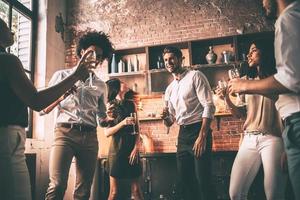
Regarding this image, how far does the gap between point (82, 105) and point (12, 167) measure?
4.96 ft

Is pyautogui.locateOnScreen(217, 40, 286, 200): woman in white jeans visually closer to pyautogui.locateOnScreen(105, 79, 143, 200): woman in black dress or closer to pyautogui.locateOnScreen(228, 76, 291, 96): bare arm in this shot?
pyautogui.locateOnScreen(228, 76, 291, 96): bare arm

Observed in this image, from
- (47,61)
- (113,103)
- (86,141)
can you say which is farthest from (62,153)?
(47,61)

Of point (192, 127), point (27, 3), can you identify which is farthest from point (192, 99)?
point (27, 3)

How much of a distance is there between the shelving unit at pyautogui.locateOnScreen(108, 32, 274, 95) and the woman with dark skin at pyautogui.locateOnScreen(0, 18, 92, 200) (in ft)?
12.1

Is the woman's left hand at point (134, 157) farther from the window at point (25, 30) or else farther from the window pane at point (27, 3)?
the window pane at point (27, 3)

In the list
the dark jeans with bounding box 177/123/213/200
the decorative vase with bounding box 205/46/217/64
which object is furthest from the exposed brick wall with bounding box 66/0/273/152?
the dark jeans with bounding box 177/123/213/200

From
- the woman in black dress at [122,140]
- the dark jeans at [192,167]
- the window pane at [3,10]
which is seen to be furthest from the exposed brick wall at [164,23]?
the dark jeans at [192,167]

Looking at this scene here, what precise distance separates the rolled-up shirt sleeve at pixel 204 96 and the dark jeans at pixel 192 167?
0.15 meters

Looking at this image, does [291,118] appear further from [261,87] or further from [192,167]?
[192,167]

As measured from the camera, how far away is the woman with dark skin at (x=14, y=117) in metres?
1.19

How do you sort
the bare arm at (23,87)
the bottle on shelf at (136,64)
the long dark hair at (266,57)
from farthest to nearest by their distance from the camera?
the bottle on shelf at (136,64)
the long dark hair at (266,57)
the bare arm at (23,87)

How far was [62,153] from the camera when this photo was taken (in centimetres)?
242

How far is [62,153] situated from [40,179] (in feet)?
7.92

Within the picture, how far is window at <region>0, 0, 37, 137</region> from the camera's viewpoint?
4.54m
